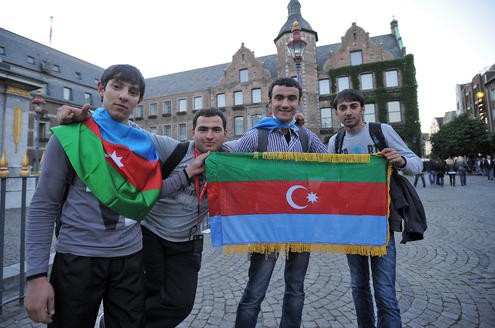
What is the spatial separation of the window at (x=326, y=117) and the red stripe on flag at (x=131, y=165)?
91.2 feet

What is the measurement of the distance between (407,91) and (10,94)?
1203 inches

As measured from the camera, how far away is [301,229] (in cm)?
249

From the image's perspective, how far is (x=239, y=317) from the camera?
224 cm

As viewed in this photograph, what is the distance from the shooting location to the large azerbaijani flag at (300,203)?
2.43m

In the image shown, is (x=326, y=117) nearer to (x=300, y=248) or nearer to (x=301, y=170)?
(x=301, y=170)

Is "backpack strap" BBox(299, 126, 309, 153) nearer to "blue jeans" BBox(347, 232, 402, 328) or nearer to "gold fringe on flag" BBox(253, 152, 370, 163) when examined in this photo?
"gold fringe on flag" BBox(253, 152, 370, 163)

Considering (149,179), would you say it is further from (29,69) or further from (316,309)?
(29,69)

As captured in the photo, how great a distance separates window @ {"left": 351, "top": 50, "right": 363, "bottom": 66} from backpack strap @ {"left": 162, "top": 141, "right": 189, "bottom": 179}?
30.4 meters

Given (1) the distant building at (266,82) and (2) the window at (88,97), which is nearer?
(1) the distant building at (266,82)

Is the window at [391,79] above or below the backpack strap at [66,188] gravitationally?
above

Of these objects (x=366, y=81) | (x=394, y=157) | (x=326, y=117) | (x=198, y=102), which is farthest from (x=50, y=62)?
(x=394, y=157)

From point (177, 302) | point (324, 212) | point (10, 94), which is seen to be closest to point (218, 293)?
point (177, 302)

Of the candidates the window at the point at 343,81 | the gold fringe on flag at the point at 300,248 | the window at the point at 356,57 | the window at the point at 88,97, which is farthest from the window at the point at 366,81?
the window at the point at 88,97

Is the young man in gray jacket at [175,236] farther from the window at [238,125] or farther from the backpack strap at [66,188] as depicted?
the window at [238,125]
